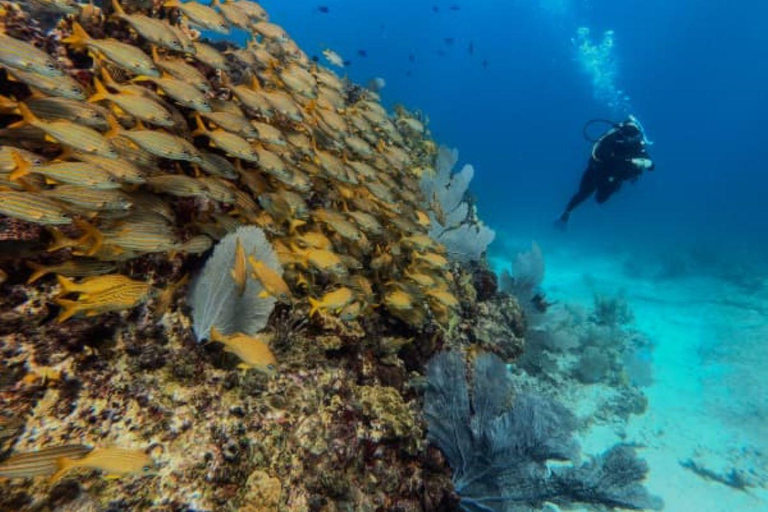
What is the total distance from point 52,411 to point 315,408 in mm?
1566

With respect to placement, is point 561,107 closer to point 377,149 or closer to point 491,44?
point 491,44

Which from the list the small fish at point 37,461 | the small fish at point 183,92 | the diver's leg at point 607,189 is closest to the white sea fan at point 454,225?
the small fish at point 183,92

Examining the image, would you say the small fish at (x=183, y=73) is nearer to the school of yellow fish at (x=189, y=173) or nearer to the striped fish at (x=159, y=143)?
the school of yellow fish at (x=189, y=173)

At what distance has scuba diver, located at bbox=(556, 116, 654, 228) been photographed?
12062 mm

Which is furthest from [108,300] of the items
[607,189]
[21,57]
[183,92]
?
[607,189]

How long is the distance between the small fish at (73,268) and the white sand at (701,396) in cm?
858

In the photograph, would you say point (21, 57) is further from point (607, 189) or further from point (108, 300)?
point (607, 189)

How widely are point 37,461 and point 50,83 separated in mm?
2034

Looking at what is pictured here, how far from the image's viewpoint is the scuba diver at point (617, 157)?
1206cm

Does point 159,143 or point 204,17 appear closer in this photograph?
point 159,143

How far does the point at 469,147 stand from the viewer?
112812mm

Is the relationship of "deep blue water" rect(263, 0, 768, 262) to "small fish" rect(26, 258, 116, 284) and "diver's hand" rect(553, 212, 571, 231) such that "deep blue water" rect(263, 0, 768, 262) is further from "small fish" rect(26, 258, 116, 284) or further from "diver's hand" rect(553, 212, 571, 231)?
"small fish" rect(26, 258, 116, 284)

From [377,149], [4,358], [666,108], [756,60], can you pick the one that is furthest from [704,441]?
[666,108]

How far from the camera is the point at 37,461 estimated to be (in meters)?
1.76
